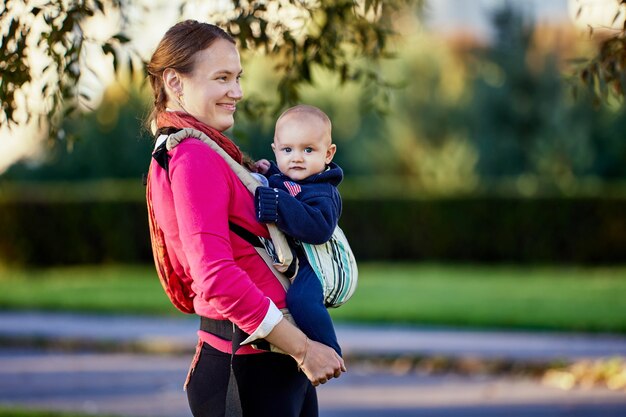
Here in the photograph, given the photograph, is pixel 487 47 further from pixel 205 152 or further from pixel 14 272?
pixel 205 152

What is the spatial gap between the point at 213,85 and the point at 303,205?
43 cm

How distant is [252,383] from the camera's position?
293 centimetres

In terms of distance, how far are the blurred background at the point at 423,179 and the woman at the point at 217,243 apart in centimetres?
55

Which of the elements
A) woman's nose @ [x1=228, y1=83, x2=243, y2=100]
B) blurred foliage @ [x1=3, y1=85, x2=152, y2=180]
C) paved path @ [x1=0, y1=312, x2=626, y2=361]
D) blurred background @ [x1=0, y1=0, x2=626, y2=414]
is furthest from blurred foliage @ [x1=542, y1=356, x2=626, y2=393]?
blurred foliage @ [x1=3, y1=85, x2=152, y2=180]

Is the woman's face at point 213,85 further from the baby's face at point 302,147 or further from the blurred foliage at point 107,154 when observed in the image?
the blurred foliage at point 107,154

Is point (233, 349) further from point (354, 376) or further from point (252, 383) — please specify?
point (354, 376)

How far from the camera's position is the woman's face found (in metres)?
2.92

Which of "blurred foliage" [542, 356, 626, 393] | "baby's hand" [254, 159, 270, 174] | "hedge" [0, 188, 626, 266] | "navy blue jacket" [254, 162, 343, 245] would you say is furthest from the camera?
"hedge" [0, 188, 626, 266]

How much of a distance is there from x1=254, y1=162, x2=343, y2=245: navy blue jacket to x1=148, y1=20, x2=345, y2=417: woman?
0.23 ft

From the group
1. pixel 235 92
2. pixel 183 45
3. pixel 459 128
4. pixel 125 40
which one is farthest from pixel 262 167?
pixel 459 128

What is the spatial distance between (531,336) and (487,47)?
2113 centimetres

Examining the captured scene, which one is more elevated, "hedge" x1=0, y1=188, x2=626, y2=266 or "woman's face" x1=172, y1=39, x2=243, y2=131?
"woman's face" x1=172, y1=39, x2=243, y2=131

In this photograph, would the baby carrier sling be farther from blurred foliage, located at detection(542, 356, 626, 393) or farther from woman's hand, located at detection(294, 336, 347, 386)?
blurred foliage, located at detection(542, 356, 626, 393)

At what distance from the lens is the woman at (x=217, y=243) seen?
274 centimetres
